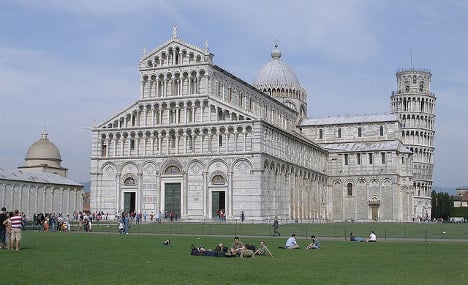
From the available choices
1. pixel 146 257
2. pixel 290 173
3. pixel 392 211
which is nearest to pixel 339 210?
pixel 392 211

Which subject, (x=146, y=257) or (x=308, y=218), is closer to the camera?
(x=146, y=257)

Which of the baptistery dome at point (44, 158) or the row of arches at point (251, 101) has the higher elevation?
the row of arches at point (251, 101)

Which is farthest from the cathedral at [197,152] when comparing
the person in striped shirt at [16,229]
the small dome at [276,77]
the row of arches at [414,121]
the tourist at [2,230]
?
the row of arches at [414,121]

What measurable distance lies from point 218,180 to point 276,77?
38.8 m

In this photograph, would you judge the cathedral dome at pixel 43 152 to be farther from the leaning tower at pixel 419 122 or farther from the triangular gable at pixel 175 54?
the leaning tower at pixel 419 122

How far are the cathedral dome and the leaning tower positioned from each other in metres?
68.8

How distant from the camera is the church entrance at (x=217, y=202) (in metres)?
69.2

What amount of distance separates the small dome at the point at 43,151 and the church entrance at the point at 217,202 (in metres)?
41.1

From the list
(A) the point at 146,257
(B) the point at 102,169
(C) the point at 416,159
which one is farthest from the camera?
(C) the point at 416,159

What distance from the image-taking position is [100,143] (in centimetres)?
7519

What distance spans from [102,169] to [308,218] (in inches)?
1140

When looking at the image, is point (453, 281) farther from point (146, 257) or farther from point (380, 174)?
point (380, 174)

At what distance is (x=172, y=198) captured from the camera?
7194 cm

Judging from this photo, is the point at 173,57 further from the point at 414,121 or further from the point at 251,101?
the point at 414,121
